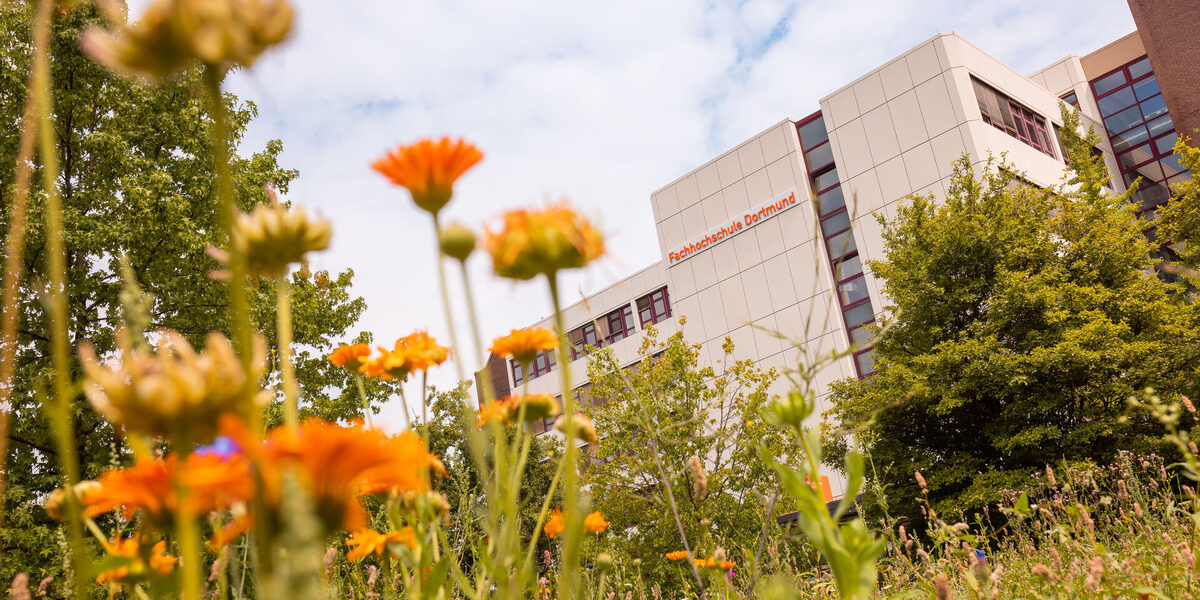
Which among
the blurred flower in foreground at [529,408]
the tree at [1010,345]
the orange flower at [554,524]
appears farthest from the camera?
the tree at [1010,345]

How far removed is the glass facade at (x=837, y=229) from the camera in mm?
23141

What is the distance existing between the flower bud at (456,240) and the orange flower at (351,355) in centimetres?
82

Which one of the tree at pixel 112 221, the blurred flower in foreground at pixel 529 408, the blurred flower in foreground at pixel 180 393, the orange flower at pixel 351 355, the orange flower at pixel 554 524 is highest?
the tree at pixel 112 221

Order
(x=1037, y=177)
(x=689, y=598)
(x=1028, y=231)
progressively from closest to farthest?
1. (x=689, y=598)
2. (x=1028, y=231)
3. (x=1037, y=177)

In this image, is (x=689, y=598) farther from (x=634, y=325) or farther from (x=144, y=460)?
(x=634, y=325)

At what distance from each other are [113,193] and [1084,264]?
1699cm

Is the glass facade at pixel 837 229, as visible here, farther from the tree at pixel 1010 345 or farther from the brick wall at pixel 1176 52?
the brick wall at pixel 1176 52

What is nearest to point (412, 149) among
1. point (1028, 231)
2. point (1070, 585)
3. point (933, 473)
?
point (1070, 585)

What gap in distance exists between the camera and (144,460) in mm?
644

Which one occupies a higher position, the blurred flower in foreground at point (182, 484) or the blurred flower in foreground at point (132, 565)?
the blurred flower in foreground at point (182, 484)

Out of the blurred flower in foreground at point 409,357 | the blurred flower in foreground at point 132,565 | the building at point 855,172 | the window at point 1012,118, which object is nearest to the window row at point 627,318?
the building at point 855,172

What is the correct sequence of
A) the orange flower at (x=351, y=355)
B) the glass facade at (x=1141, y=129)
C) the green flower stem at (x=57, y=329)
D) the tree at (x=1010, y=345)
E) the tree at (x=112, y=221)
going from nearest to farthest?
the green flower stem at (x=57, y=329) < the orange flower at (x=351, y=355) < the tree at (x=112, y=221) < the tree at (x=1010, y=345) < the glass facade at (x=1141, y=129)

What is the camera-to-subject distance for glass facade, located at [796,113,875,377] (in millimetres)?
23141

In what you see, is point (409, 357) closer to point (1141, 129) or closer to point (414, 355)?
point (414, 355)
